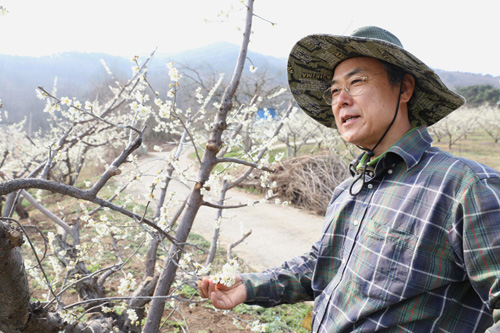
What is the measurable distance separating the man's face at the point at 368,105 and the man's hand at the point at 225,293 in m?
0.90

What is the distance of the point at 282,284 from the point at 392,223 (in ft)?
2.14

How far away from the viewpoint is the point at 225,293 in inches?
59.3

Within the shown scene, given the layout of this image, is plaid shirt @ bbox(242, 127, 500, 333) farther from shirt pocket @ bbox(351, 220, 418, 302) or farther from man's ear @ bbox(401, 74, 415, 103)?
man's ear @ bbox(401, 74, 415, 103)

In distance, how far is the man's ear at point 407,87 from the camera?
4.39 feet

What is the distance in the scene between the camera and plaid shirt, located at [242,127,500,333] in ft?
2.90

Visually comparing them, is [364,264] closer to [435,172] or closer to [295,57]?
[435,172]

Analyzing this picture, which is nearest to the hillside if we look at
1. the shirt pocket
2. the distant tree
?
the distant tree

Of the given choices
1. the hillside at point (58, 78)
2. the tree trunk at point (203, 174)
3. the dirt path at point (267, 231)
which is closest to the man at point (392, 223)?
the tree trunk at point (203, 174)

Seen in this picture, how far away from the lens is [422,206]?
3.42ft

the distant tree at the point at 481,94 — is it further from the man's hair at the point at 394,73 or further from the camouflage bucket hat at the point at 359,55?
the man's hair at the point at 394,73

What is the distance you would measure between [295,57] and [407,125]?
28.6 inches

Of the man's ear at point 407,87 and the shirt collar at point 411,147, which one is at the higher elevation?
the man's ear at point 407,87

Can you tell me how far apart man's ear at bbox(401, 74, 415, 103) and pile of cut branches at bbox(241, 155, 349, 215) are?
7.64 m

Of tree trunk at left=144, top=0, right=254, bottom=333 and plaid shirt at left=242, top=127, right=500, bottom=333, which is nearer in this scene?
plaid shirt at left=242, top=127, right=500, bottom=333
